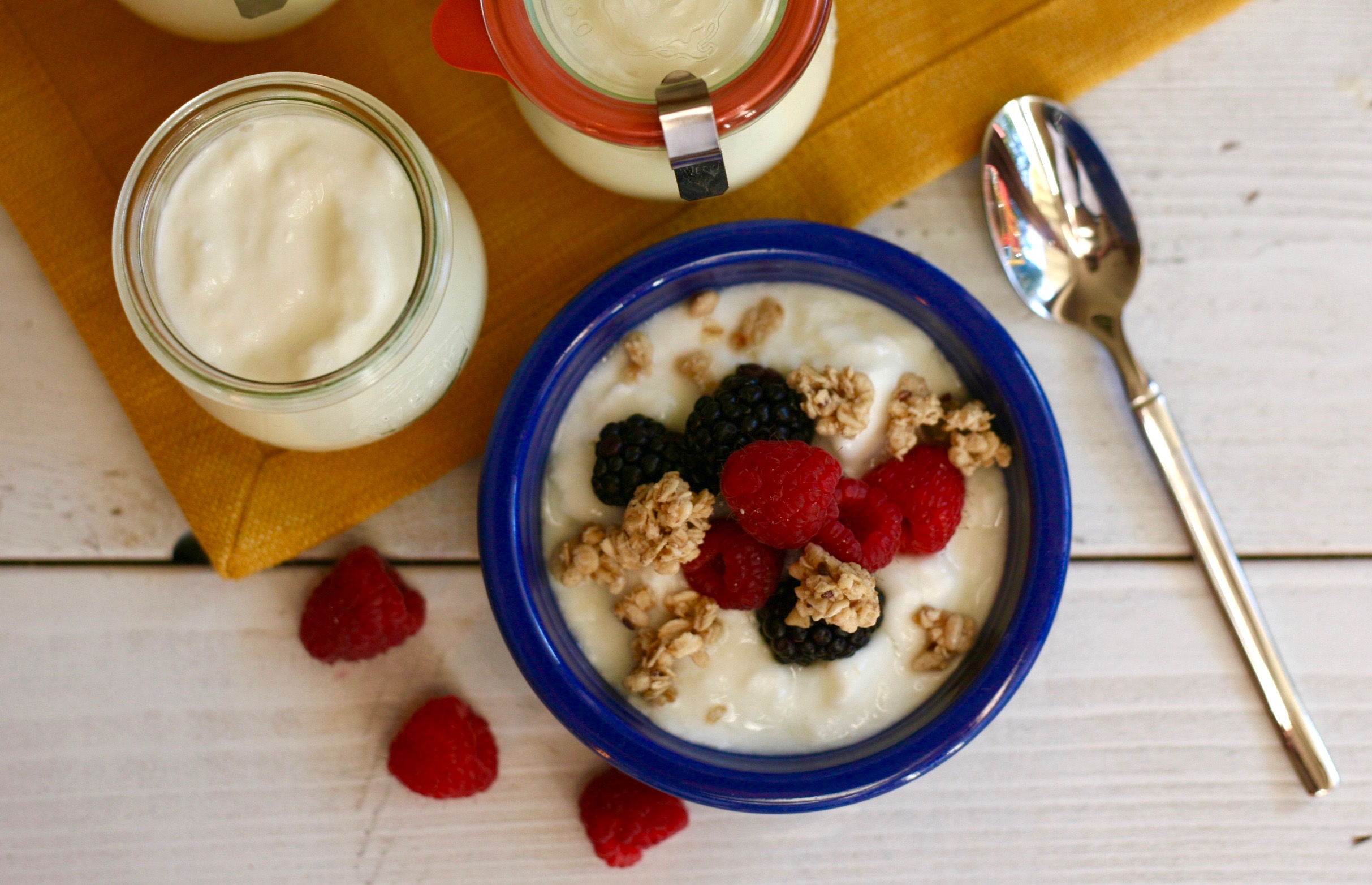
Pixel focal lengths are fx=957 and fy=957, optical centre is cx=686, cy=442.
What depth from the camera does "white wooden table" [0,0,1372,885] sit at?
0.97 meters

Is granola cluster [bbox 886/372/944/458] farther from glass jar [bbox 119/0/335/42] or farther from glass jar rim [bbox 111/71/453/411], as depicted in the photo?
glass jar [bbox 119/0/335/42]

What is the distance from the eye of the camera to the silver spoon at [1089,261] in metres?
Result: 0.92

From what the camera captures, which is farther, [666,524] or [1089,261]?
[1089,261]

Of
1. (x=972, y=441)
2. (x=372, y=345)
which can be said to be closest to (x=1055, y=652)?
(x=972, y=441)

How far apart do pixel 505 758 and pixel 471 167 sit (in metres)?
0.59

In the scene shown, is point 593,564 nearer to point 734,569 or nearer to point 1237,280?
point 734,569

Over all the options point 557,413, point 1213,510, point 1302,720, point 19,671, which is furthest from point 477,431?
point 1302,720

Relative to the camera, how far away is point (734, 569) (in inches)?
31.4

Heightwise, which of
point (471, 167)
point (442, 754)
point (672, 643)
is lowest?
point (442, 754)

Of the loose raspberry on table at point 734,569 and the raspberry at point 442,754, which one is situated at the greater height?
the loose raspberry on table at point 734,569

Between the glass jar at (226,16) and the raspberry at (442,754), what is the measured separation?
64 centimetres

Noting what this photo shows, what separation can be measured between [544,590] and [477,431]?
0.17 metres

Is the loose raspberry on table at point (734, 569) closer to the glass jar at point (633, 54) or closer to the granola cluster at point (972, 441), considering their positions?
the granola cluster at point (972, 441)

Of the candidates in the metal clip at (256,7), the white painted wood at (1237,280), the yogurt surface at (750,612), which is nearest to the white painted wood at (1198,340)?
the white painted wood at (1237,280)
